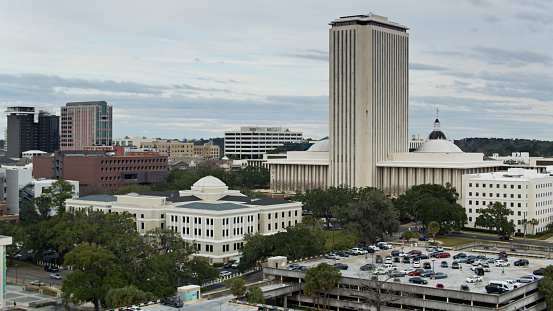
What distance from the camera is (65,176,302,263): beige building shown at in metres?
117

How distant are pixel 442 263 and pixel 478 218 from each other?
1975 inches

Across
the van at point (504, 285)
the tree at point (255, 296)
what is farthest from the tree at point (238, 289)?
the van at point (504, 285)

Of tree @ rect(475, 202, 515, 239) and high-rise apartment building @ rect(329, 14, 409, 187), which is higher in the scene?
high-rise apartment building @ rect(329, 14, 409, 187)

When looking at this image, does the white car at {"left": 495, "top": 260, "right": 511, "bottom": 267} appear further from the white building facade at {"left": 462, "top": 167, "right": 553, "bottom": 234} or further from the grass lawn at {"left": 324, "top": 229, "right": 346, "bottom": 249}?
the white building facade at {"left": 462, "top": 167, "right": 553, "bottom": 234}

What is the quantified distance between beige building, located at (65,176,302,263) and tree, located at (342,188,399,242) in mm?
15421

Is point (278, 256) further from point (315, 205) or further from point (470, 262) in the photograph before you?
point (315, 205)

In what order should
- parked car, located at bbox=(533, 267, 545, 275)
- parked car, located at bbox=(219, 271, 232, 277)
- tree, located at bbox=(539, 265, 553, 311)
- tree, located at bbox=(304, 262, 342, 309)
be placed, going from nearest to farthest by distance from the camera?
tree, located at bbox=(539, 265, 553, 311) → tree, located at bbox=(304, 262, 342, 309) → parked car, located at bbox=(533, 267, 545, 275) → parked car, located at bbox=(219, 271, 232, 277)

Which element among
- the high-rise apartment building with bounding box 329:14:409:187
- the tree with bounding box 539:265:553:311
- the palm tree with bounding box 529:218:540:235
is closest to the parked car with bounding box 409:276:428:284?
the tree with bounding box 539:265:553:311

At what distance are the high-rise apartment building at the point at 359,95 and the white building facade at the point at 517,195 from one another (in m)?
42.7

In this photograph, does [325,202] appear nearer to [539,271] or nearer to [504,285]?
[539,271]

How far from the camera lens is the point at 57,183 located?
500ft

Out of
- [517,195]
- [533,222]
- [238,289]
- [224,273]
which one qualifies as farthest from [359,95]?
[238,289]

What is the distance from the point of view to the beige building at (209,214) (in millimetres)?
117000

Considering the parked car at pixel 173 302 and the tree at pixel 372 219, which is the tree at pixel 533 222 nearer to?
the tree at pixel 372 219
